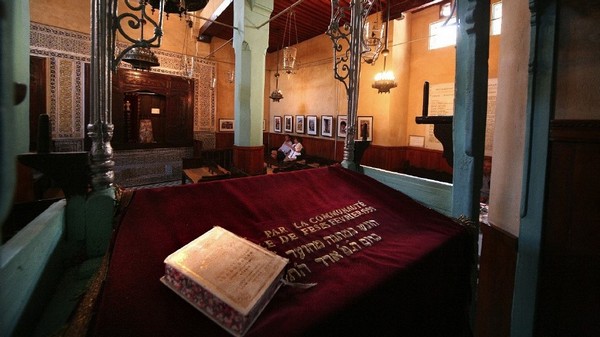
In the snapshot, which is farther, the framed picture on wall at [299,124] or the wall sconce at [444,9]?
the framed picture on wall at [299,124]

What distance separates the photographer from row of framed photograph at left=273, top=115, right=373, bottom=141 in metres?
8.38

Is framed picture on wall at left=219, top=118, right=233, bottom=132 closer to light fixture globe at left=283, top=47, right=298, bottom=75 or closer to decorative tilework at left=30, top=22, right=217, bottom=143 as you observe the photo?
decorative tilework at left=30, top=22, right=217, bottom=143

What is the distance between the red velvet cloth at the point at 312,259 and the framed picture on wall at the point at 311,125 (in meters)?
7.97

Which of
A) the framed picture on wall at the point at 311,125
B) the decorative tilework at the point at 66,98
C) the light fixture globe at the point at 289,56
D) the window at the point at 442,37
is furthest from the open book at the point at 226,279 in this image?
the framed picture on wall at the point at 311,125

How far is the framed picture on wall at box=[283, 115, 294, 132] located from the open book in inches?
403

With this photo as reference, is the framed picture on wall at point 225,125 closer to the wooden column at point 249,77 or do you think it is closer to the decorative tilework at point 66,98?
the decorative tilework at point 66,98

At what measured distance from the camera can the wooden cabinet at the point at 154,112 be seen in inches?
315

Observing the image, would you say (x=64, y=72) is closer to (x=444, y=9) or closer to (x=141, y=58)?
(x=141, y=58)

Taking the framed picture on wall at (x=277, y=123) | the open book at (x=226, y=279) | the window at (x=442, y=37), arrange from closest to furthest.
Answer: the open book at (x=226, y=279) < the window at (x=442, y=37) < the framed picture on wall at (x=277, y=123)

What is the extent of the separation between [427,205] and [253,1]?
4750mm

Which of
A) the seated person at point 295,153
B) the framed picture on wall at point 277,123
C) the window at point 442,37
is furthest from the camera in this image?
the framed picture on wall at point 277,123

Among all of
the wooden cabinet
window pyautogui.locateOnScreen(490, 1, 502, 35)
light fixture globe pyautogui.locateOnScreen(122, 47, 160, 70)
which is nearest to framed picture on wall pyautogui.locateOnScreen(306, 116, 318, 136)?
the wooden cabinet

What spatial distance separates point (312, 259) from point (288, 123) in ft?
34.0

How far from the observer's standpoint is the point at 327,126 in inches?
380
